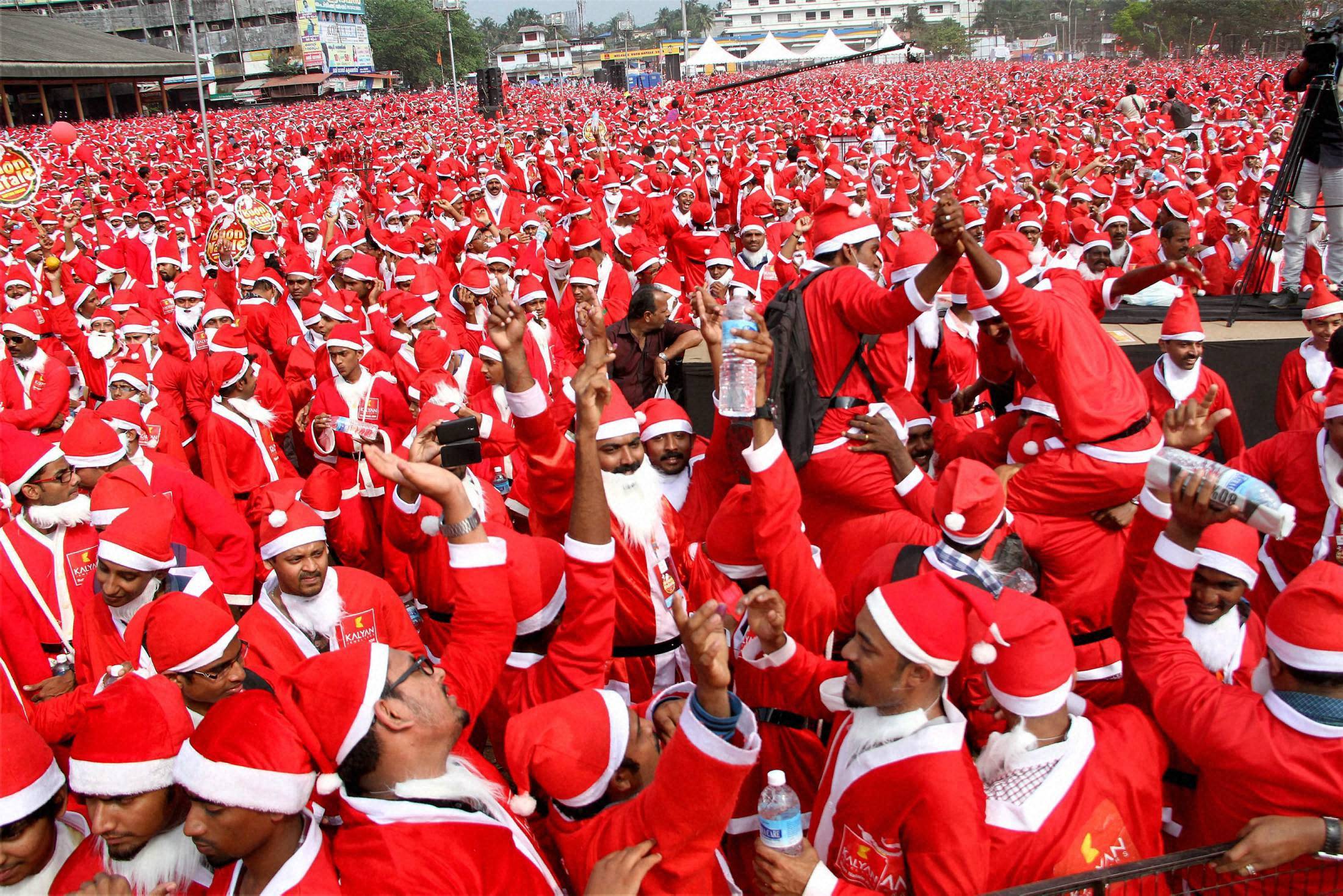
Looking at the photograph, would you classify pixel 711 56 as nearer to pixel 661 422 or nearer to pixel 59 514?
pixel 661 422

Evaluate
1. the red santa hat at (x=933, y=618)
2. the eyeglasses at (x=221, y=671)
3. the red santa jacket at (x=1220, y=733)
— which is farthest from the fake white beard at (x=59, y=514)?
the red santa jacket at (x=1220, y=733)

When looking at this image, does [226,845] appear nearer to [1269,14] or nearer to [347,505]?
[347,505]

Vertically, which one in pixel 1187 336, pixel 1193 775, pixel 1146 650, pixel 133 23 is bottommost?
pixel 1193 775

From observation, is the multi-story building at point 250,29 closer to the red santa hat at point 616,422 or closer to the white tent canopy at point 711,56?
the white tent canopy at point 711,56

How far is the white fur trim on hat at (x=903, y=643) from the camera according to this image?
85.4 inches

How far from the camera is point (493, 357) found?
21.3 ft

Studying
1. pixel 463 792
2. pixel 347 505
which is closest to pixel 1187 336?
pixel 463 792

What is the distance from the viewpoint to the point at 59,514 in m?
4.23

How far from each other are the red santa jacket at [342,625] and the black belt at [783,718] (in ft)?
4.63

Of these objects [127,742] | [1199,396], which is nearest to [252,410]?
[127,742]

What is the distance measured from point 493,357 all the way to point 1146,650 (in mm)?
4832

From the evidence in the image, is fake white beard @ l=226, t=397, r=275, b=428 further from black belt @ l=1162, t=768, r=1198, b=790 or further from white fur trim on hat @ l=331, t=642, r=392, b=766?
black belt @ l=1162, t=768, r=1198, b=790

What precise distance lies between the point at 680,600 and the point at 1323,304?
15.7 ft

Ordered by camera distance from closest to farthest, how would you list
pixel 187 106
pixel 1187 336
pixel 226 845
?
pixel 226 845 < pixel 1187 336 < pixel 187 106
